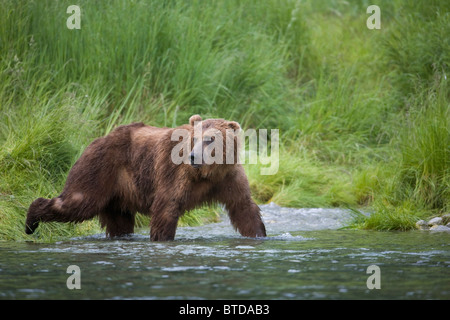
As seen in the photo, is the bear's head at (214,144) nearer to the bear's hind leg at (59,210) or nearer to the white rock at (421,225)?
the bear's hind leg at (59,210)

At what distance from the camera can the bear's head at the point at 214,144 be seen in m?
5.94

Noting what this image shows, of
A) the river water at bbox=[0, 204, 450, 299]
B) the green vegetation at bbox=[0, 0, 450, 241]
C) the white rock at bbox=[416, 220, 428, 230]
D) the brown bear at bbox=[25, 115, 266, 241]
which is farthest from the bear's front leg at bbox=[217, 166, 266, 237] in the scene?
the white rock at bbox=[416, 220, 428, 230]

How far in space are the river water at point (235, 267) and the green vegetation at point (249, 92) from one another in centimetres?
108

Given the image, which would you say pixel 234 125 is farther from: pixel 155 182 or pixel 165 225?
pixel 165 225

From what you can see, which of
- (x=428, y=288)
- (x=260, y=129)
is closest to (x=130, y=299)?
(x=428, y=288)

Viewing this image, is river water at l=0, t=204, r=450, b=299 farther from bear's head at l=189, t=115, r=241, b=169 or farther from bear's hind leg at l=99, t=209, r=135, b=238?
bear's head at l=189, t=115, r=241, b=169

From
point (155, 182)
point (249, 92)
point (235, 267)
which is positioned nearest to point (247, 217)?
point (155, 182)

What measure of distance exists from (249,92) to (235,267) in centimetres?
643

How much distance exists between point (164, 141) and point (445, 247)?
2713mm

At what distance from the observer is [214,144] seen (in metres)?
6.10

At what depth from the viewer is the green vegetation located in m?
7.62

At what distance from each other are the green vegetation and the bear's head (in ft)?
6.04

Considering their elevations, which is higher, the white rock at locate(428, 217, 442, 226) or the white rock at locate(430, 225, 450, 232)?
the white rock at locate(428, 217, 442, 226)
